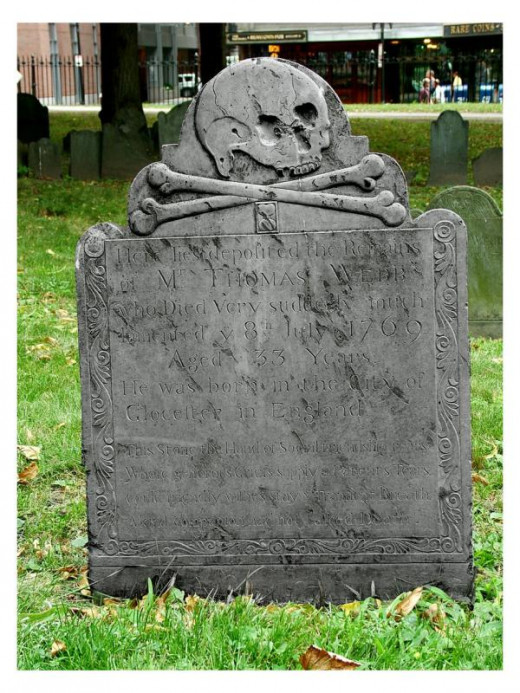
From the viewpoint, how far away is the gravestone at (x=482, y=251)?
28.6 ft

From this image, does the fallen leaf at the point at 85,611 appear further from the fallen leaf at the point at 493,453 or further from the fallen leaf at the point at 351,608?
the fallen leaf at the point at 493,453

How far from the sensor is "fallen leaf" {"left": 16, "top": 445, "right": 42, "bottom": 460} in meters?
6.18

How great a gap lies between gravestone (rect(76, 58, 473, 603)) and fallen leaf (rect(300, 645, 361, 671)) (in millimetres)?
809

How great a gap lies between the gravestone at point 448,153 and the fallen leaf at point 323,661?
13.5m

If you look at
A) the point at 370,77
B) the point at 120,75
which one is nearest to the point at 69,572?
the point at 120,75

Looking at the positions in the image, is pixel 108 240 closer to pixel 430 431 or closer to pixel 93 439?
pixel 93 439

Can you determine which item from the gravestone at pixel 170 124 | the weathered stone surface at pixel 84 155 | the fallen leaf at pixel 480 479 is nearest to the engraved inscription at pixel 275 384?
the fallen leaf at pixel 480 479

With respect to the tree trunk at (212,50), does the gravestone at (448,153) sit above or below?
below

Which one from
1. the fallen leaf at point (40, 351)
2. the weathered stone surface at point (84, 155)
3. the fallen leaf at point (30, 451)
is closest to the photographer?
the fallen leaf at point (30, 451)

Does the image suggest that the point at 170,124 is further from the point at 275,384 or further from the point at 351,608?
the point at 351,608

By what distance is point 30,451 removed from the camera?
623 centimetres

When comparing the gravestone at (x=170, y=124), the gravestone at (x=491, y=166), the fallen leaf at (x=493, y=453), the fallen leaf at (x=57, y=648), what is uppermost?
the gravestone at (x=170, y=124)

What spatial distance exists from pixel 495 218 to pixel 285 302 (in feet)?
15.6

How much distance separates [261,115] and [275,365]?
1176 mm
